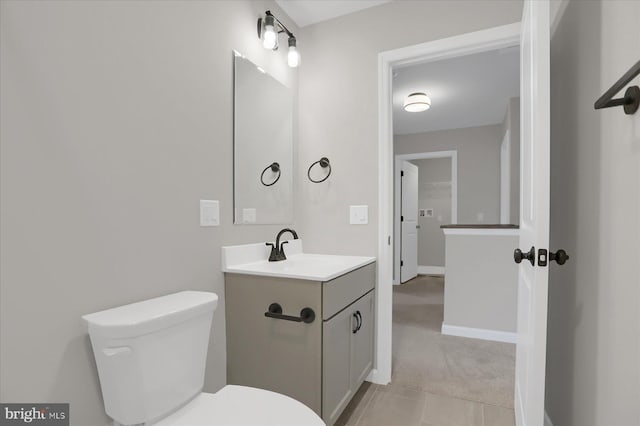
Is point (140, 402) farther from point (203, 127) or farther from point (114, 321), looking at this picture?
point (203, 127)

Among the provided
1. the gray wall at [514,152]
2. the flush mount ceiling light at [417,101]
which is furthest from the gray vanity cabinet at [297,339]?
the gray wall at [514,152]

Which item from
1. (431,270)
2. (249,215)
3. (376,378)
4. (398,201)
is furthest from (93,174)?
(431,270)

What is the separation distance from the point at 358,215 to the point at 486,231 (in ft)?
4.68

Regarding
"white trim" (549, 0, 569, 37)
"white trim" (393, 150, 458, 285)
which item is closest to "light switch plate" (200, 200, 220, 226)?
"white trim" (549, 0, 569, 37)

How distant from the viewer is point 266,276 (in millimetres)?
1521

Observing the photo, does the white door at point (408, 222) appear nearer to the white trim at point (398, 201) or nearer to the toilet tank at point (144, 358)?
the white trim at point (398, 201)

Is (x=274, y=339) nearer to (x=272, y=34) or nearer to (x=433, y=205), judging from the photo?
(x=272, y=34)

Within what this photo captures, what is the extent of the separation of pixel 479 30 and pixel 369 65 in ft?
2.09

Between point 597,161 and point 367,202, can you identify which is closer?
point 597,161

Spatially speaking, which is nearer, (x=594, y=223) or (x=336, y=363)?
(x=594, y=223)

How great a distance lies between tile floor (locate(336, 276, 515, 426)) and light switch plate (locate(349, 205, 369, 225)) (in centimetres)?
102

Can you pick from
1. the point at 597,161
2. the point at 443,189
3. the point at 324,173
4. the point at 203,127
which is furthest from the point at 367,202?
the point at 443,189

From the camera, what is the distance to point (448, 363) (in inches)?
93.4

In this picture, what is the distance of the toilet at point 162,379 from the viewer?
966 mm
